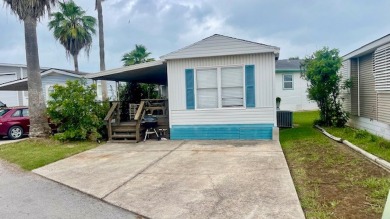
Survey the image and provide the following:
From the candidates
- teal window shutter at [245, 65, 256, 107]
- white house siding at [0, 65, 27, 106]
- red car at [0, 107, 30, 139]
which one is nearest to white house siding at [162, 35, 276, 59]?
teal window shutter at [245, 65, 256, 107]

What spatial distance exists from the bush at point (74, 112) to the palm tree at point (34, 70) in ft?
2.86

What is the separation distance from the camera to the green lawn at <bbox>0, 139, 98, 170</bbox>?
23.0 feet

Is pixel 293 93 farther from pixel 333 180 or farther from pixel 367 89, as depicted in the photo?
pixel 333 180

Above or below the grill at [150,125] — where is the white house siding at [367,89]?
above

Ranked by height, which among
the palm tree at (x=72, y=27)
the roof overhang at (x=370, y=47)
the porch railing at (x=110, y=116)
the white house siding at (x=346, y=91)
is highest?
the palm tree at (x=72, y=27)

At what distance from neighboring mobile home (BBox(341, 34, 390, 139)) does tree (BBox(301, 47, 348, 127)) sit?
0.47 m

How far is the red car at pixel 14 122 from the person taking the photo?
11.7 m

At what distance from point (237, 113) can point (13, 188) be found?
6.36 meters

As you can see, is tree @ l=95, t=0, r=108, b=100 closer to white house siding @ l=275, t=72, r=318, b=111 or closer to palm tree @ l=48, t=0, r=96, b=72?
palm tree @ l=48, t=0, r=96, b=72

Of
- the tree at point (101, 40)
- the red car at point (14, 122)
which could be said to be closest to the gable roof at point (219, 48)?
the red car at point (14, 122)

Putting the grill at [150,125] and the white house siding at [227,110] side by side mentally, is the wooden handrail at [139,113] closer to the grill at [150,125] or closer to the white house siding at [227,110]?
the grill at [150,125]

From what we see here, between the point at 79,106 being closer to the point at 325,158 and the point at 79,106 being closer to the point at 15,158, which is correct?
the point at 15,158

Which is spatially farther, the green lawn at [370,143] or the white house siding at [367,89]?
the white house siding at [367,89]

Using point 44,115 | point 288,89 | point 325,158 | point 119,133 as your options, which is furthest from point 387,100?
point 288,89
